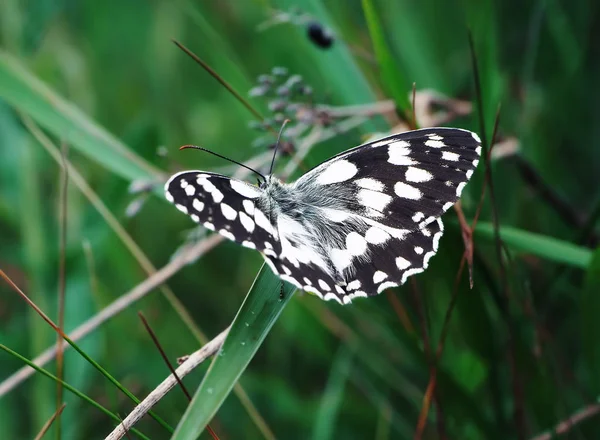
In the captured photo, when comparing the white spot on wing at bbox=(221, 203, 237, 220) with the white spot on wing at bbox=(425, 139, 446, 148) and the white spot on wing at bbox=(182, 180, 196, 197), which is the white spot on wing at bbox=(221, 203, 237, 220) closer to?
the white spot on wing at bbox=(182, 180, 196, 197)

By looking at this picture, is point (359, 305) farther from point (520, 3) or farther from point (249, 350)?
point (520, 3)

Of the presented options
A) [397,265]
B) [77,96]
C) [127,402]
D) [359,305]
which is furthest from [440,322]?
[77,96]

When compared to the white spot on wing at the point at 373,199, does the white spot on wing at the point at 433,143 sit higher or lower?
higher

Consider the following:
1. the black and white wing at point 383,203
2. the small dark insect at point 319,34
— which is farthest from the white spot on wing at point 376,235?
the small dark insect at point 319,34

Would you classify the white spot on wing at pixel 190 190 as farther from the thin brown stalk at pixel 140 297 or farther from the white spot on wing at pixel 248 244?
the thin brown stalk at pixel 140 297

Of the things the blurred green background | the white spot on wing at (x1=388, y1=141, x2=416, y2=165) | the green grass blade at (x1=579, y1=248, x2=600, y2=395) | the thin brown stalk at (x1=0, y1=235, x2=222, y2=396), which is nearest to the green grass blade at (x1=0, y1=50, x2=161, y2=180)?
the blurred green background

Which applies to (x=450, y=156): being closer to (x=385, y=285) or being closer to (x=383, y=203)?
(x=383, y=203)

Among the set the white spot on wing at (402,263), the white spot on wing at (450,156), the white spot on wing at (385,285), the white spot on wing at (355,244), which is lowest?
the white spot on wing at (402,263)
